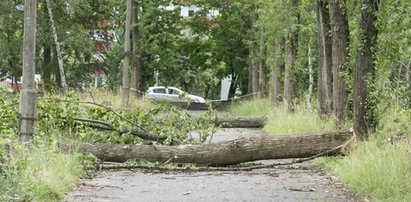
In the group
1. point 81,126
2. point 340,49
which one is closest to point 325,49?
point 340,49

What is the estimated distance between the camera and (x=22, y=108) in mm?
10406

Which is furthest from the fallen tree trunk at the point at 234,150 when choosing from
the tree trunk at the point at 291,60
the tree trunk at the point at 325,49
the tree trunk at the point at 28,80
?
the tree trunk at the point at 291,60

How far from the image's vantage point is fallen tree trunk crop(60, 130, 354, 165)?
11867mm

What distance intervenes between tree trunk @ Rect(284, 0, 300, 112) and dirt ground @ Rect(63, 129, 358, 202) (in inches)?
451

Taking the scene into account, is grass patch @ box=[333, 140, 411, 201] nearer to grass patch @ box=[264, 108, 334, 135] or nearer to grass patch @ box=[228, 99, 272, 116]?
grass patch @ box=[264, 108, 334, 135]

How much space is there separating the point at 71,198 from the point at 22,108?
2378 mm

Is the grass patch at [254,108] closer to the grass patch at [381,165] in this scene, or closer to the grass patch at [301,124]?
the grass patch at [301,124]

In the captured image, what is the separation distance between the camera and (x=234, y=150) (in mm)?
11844

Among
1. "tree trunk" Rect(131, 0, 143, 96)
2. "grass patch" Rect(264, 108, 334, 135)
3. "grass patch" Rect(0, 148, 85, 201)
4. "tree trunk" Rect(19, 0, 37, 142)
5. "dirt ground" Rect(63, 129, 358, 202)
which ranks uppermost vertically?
"tree trunk" Rect(131, 0, 143, 96)

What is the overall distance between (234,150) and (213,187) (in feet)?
6.38

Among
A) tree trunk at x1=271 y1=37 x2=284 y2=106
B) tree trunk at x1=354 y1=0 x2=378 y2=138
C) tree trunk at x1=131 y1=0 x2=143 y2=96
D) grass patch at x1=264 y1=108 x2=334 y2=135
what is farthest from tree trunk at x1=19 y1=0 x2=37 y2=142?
tree trunk at x1=131 y1=0 x2=143 y2=96

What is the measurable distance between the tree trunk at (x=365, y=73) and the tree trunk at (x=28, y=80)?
5568 millimetres

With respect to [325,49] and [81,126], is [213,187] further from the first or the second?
[325,49]

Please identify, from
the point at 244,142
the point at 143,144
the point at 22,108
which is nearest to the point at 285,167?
the point at 244,142
